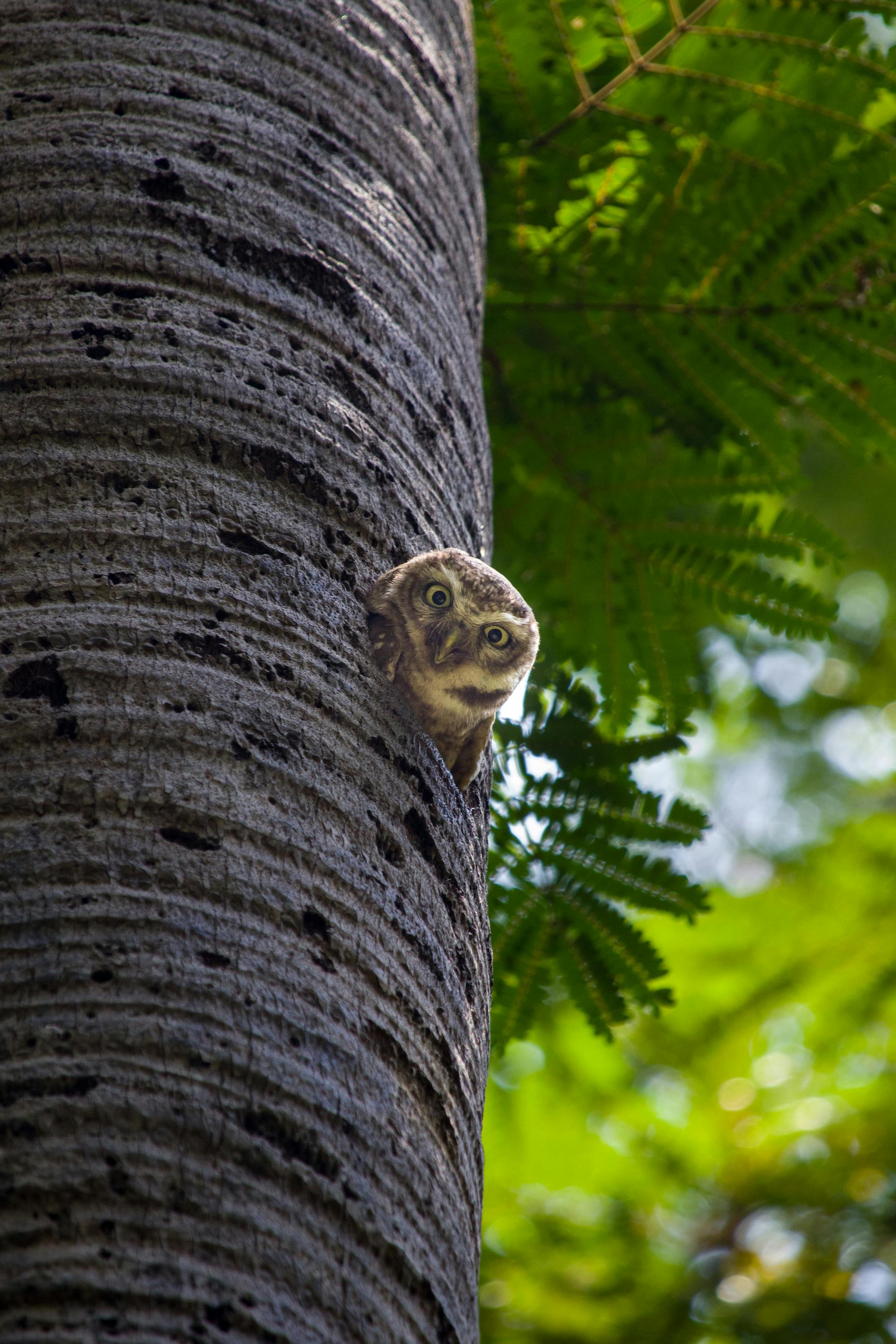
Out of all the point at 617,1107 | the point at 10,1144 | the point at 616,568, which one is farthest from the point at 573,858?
the point at 617,1107

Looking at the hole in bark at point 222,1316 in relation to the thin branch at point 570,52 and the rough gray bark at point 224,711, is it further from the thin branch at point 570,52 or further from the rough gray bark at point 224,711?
the thin branch at point 570,52

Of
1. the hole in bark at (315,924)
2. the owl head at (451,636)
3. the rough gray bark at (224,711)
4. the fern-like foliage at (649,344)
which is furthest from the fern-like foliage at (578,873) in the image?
the hole in bark at (315,924)

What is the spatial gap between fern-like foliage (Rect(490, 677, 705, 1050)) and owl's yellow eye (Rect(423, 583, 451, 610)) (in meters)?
1.41

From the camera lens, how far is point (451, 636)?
2.24 m

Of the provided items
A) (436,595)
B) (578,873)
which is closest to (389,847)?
(436,595)

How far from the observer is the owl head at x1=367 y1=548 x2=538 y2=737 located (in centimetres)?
194

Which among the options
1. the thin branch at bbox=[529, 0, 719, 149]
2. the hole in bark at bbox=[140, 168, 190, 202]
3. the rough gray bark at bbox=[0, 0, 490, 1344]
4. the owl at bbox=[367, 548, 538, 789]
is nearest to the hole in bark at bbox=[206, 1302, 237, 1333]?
the rough gray bark at bbox=[0, 0, 490, 1344]

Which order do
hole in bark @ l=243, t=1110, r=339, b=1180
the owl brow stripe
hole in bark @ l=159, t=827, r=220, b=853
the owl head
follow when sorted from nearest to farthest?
hole in bark @ l=243, t=1110, r=339, b=1180, hole in bark @ l=159, t=827, r=220, b=853, the owl head, the owl brow stripe

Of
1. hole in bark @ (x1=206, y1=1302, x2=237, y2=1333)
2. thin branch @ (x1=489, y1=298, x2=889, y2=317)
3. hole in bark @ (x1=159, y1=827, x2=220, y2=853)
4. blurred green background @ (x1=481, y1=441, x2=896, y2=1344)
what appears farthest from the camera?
blurred green background @ (x1=481, y1=441, x2=896, y2=1344)

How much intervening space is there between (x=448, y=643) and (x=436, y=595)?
0.14 metres

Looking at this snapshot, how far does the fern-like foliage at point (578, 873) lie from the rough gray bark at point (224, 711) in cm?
119

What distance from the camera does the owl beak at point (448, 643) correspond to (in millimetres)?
2158

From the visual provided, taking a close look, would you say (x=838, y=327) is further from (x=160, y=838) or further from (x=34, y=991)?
(x=34, y=991)

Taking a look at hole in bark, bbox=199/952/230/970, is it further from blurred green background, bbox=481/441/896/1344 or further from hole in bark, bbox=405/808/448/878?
blurred green background, bbox=481/441/896/1344
